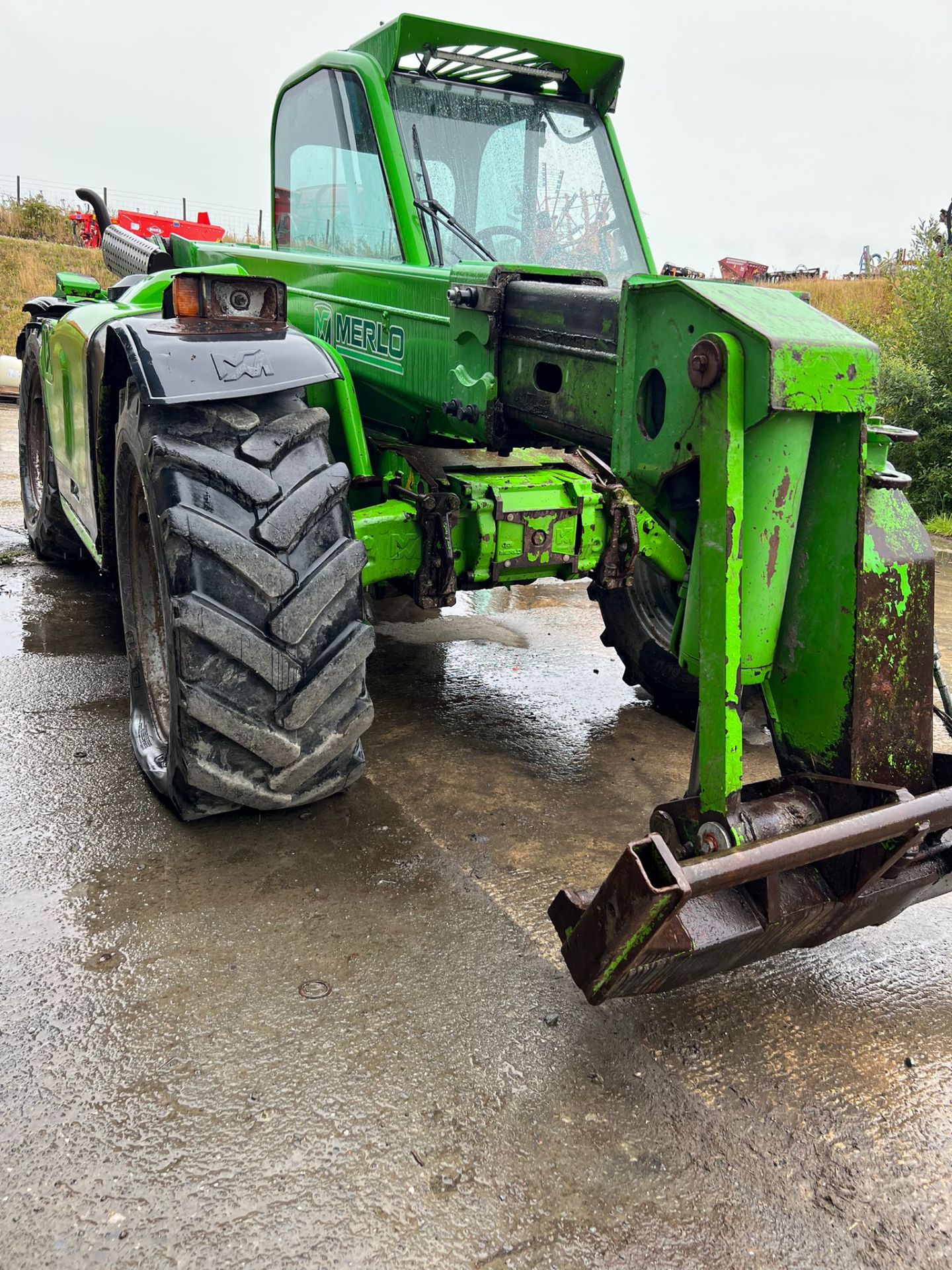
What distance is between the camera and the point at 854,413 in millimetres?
2195

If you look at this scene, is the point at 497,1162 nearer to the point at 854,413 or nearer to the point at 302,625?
the point at 302,625

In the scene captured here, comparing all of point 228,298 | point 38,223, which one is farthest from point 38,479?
point 38,223

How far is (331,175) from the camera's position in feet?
13.0

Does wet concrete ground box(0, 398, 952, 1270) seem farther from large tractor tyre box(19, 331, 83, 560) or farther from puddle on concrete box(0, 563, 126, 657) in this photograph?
large tractor tyre box(19, 331, 83, 560)

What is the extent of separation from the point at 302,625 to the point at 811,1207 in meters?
1.81

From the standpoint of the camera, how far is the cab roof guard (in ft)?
11.9

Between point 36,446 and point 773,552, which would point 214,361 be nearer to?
point 773,552

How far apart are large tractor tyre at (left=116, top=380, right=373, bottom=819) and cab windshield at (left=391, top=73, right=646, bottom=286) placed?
3.74 ft

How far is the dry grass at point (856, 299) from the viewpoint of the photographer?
42.1 ft

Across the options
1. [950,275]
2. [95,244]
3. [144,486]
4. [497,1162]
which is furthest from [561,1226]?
[95,244]

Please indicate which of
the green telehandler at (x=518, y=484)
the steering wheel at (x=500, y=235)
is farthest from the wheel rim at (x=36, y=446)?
the steering wheel at (x=500, y=235)

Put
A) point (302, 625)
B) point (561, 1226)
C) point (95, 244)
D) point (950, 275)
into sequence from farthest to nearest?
point (95, 244) → point (950, 275) → point (302, 625) → point (561, 1226)

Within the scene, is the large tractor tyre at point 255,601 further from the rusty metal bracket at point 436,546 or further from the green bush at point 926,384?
the green bush at point 926,384

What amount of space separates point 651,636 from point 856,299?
13.5 metres
